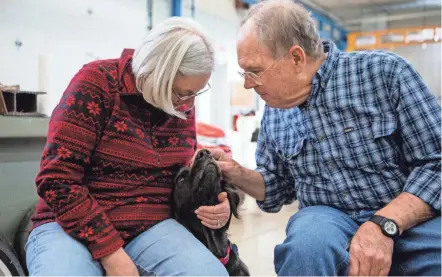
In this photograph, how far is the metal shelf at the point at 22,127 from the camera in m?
1.75

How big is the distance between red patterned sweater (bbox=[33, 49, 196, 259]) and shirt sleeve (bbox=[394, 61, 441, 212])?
2.29ft

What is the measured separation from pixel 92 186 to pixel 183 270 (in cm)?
37

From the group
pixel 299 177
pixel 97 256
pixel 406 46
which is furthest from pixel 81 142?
pixel 406 46

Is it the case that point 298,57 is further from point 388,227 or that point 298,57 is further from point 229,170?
point 388,227

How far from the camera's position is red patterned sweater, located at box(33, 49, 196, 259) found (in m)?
1.18

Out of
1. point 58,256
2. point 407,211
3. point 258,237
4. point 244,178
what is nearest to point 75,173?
point 58,256

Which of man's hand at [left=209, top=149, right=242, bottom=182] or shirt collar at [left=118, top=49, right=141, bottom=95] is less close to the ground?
shirt collar at [left=118, top=49, right=141, bottom=95]

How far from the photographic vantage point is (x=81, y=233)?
118 centimetres

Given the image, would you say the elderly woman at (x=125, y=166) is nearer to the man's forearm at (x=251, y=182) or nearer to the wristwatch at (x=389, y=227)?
the man's forearm at (x=251, y=182)

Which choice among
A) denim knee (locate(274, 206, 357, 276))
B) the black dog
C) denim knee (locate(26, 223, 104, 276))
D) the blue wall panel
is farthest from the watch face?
the blue wall panel

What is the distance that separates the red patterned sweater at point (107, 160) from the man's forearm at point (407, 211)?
664mm

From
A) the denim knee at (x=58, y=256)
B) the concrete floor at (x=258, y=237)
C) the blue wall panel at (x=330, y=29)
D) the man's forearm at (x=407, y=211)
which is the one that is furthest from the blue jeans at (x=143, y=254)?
the blue wall panel at (x=330, y=29)

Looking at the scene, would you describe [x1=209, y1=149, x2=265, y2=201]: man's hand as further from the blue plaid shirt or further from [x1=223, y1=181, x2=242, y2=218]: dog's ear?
the blue plaid shirt

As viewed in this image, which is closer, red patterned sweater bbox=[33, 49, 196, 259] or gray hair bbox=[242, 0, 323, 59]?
red patterned sweater bbox=[33, 49, 196, 259]
